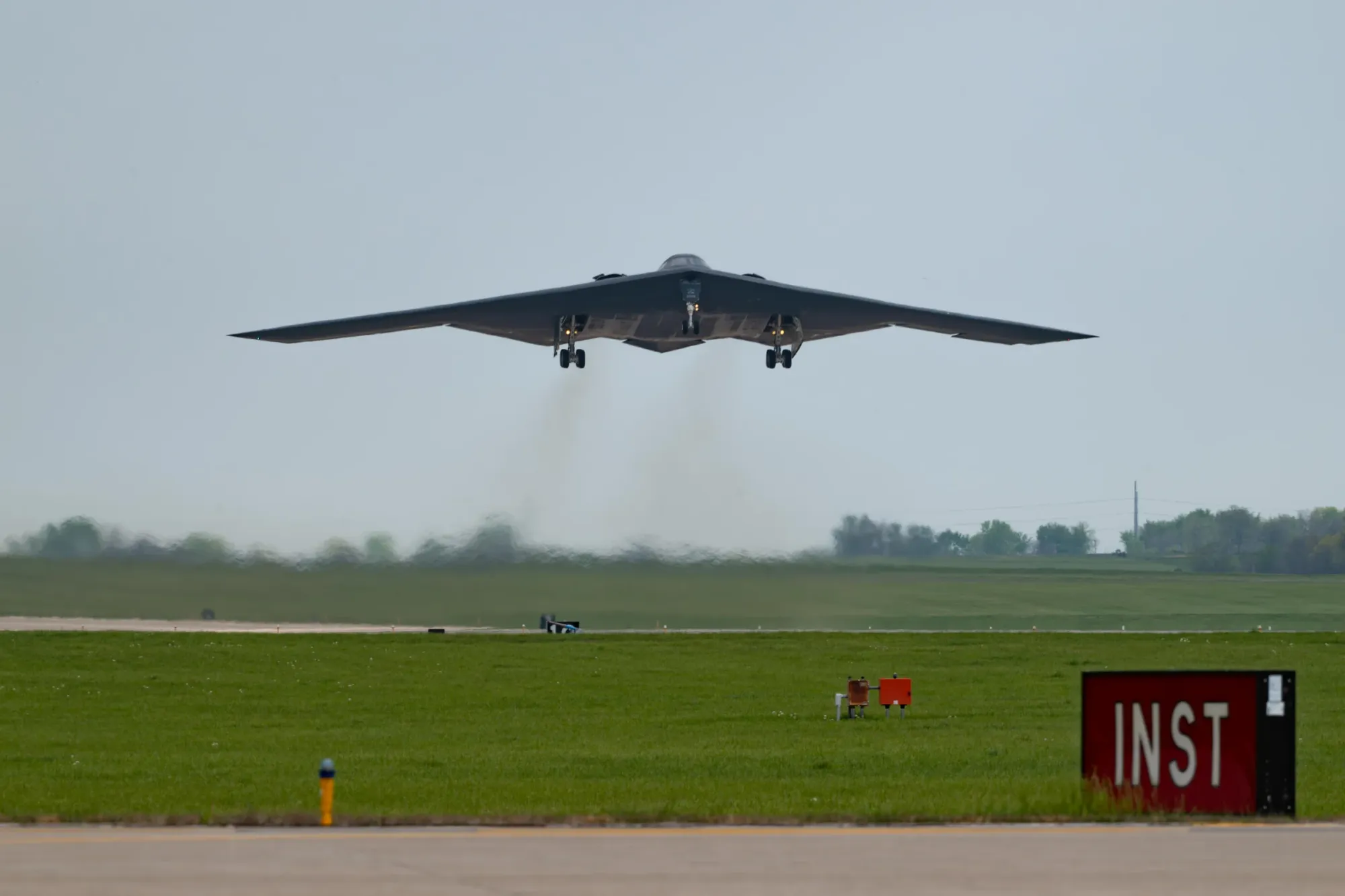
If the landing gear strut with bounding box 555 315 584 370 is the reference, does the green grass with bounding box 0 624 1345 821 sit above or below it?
below

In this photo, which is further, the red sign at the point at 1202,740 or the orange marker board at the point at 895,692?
the orange marker board at the point at 895,692

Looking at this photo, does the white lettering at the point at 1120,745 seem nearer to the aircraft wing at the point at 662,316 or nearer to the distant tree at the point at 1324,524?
the aircraft wing at the point at 662,316

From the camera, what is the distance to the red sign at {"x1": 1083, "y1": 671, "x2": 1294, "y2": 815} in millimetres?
17156

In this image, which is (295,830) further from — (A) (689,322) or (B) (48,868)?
(A) (689,322)

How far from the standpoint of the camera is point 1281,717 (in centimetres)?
1706

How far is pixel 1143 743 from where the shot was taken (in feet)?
58.7

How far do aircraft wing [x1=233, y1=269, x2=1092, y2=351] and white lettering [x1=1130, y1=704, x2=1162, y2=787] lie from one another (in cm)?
3296

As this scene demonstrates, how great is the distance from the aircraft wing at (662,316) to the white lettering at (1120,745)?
32.8m

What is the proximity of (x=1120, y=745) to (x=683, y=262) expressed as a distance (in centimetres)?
3417

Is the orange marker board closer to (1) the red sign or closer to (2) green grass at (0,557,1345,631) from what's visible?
(1) the red sign

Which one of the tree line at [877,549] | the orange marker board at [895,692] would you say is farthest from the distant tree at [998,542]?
the orange marker board at [895,692]

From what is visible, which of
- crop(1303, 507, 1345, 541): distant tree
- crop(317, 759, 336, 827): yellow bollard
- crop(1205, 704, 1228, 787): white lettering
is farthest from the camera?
crop(1303, 507, 1345, 541): distant tree

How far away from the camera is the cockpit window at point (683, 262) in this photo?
50.7 metres

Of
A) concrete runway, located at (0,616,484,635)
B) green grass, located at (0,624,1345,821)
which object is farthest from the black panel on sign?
concrete runway, located at (0,616,484,635)
